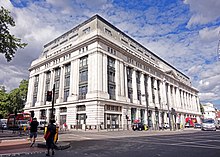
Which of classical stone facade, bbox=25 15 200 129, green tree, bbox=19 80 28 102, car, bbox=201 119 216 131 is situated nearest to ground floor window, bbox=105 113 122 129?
classical stone facade, bbox=25 15 200 129

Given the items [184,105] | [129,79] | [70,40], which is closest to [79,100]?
[129,79]

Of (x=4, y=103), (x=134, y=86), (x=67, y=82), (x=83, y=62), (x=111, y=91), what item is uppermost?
(x=83, y=62)

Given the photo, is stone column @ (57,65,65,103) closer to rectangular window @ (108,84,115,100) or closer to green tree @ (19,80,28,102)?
rectangular window @ (108,84,115,100)

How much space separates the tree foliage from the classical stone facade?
25.7ft

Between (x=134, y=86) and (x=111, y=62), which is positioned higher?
(x=111, y=62)

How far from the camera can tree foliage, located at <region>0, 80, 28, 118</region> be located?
57938mm

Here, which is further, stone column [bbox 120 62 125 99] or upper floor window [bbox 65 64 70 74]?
upper floor window [bbox 65 64 70 74]

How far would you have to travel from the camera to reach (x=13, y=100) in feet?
197

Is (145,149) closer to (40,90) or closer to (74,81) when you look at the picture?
(74,81)

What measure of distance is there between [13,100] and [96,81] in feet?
125

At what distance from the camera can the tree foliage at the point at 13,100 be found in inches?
2281

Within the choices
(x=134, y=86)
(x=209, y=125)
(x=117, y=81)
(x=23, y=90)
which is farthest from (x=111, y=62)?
(x=23, y=90)

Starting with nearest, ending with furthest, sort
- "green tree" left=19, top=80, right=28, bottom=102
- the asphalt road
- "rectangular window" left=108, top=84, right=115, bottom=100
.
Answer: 1. the asphalt road
2. "rectangular window" left=108, top=84, right=115, bottom=100
3. "green tree" left=19, top=80, right=28, bottom=102

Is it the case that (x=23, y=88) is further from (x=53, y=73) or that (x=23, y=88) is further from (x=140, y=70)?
(x=140, y=70)
